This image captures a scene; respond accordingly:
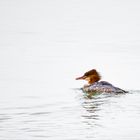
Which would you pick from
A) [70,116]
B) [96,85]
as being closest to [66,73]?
[96,85]

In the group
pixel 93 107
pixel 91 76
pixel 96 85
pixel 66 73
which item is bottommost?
pixel 93 107

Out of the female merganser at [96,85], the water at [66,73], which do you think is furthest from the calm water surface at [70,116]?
the female merganser at [96,85]

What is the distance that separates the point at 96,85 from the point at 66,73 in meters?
2.49

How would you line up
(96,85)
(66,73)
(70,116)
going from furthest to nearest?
(66,73) → (96,85) → (70,116)

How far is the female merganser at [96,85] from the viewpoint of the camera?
593 inches

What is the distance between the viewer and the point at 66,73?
18.0 meters

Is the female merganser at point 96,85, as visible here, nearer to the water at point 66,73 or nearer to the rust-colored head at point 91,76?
the rust-colored head at point 91,76

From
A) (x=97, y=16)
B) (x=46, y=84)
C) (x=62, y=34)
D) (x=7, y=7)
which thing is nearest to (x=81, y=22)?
(x=97, y=16)

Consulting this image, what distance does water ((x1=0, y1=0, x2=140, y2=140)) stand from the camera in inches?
461

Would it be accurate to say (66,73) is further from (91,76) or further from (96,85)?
(96,85)

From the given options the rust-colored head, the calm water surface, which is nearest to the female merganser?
the rust-colored head

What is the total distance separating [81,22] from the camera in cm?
3108

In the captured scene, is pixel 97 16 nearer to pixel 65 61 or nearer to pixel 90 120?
pixel 65 61

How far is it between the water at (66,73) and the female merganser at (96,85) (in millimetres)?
205
